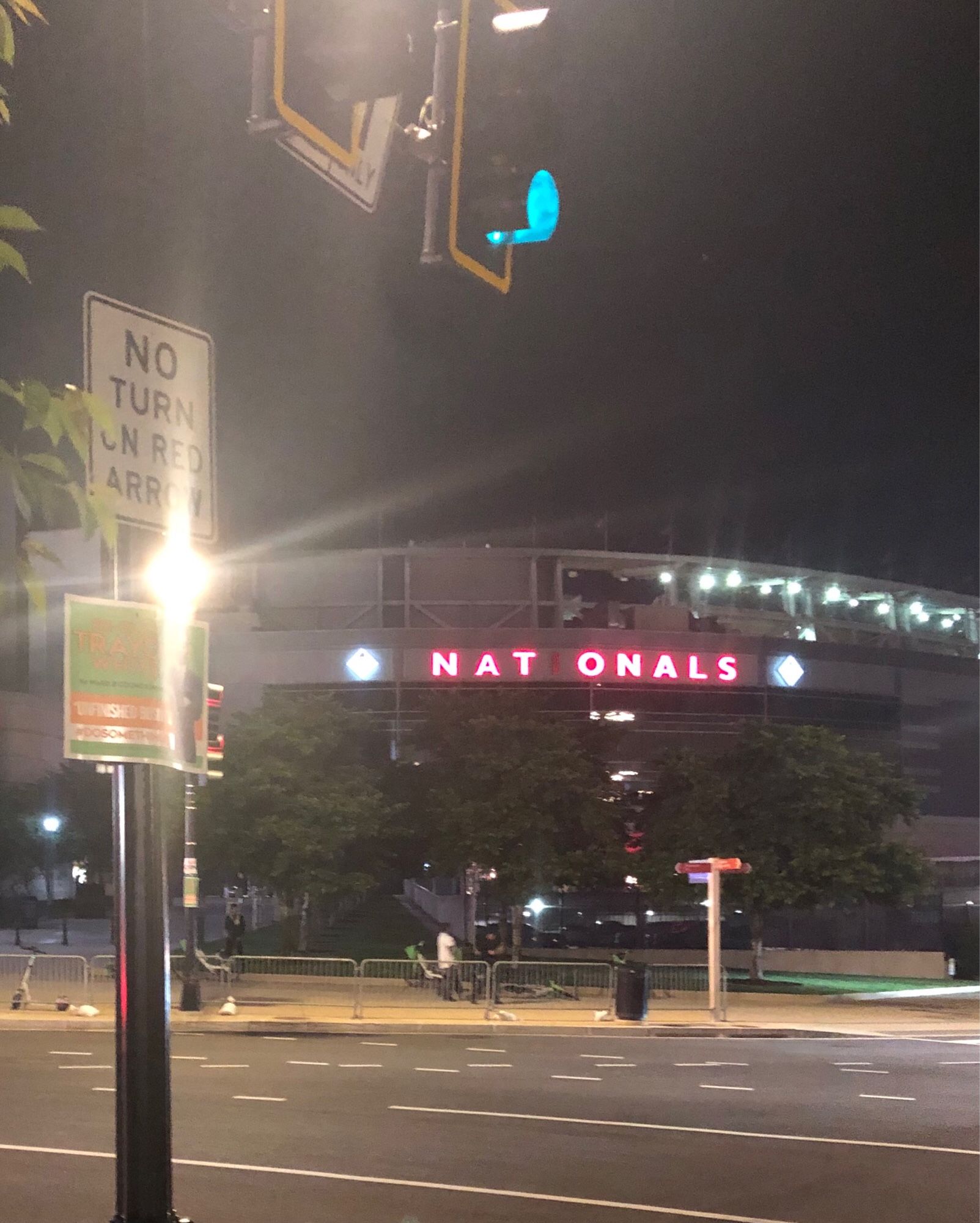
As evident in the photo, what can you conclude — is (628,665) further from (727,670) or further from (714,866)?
(714,866)

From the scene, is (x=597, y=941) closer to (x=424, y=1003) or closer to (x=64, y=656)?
(x=424, y=1003)

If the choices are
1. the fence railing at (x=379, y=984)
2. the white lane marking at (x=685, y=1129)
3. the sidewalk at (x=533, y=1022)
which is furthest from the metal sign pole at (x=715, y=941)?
the white lane marking at (x=685, y=1129)

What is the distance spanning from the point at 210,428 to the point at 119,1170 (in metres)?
2.93

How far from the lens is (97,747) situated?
5.36 m

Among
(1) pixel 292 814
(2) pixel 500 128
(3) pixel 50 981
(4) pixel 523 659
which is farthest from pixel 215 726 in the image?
(4) pixel 523 659


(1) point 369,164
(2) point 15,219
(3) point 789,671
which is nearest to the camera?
(2) point 15,219

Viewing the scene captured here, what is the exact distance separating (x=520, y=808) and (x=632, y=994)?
11.9 m

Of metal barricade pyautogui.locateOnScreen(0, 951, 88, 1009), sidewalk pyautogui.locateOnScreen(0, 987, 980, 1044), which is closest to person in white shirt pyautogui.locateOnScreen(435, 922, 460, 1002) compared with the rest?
sidewalk pyautogui.locateOnScreen(0, 987, 980, 1044)

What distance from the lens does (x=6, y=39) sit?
4453mm

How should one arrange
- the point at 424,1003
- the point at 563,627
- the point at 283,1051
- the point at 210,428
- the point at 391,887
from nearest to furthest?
the point at 210,428
the point at 283,1051
the point at 424,1003
the point at 563,627
the point at 391,887

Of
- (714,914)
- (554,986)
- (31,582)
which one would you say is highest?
(31,582)

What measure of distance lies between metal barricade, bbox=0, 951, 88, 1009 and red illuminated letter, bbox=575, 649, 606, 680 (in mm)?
35814

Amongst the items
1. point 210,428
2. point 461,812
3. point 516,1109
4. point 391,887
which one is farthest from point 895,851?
point 391,887

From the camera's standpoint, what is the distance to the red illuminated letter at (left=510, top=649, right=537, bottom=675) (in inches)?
2329
